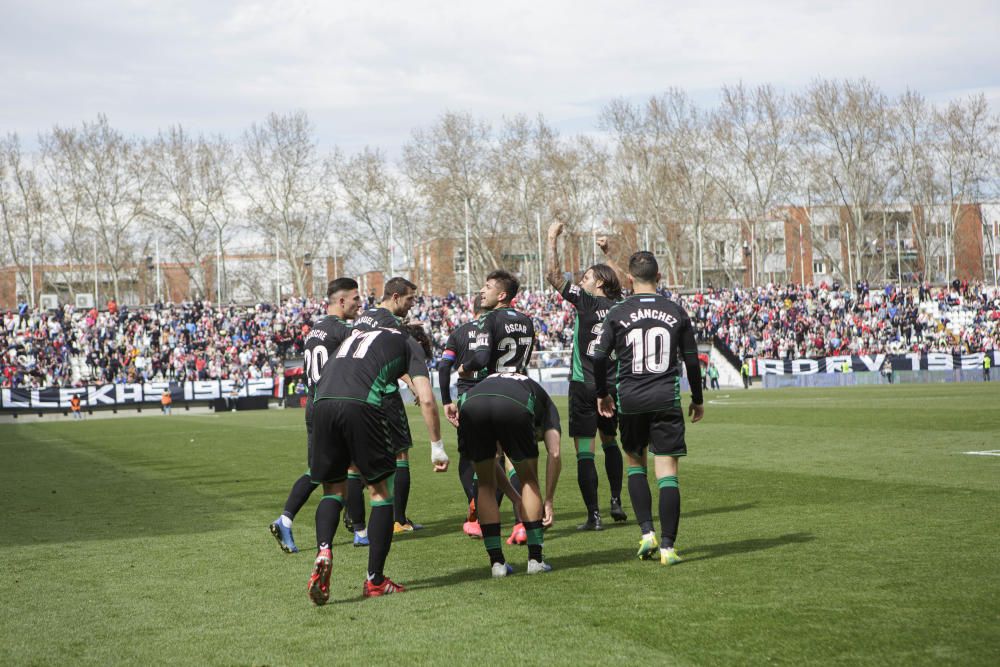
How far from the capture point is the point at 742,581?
21.2ft

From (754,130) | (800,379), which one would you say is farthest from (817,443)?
(754,130)

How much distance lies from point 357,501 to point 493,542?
94.3 inches

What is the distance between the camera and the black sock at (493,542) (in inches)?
282

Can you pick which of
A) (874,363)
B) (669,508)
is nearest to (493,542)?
(669,508)

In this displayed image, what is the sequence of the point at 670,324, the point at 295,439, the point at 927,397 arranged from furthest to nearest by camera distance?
1. the point at 927,397
2. the point at 295,439
3. the point at 670,324

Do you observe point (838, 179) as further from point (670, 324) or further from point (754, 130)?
point (670, 324)

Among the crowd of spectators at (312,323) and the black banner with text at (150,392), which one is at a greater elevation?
the crowd of spectators at (312,323)

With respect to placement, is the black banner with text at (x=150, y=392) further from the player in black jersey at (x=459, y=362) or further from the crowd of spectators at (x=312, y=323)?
the player in black jersey at (x=459, y=362)

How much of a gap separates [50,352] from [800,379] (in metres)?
35.3

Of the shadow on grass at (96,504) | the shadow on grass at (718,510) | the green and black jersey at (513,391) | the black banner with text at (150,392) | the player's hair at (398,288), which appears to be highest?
the player's hair at (398,288)

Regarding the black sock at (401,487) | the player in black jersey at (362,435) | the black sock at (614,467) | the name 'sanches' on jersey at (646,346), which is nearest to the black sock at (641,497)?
the name 'sanches' on jersey at (646,346)

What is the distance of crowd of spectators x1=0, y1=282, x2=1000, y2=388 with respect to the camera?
51844mm

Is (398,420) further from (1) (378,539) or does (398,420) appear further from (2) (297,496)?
(1) (378,539)

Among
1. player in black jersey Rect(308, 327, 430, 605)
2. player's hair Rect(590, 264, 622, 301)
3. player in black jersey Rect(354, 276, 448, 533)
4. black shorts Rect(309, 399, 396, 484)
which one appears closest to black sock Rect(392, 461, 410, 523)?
player in black jersey Rect(354, 276, 448, 533)
